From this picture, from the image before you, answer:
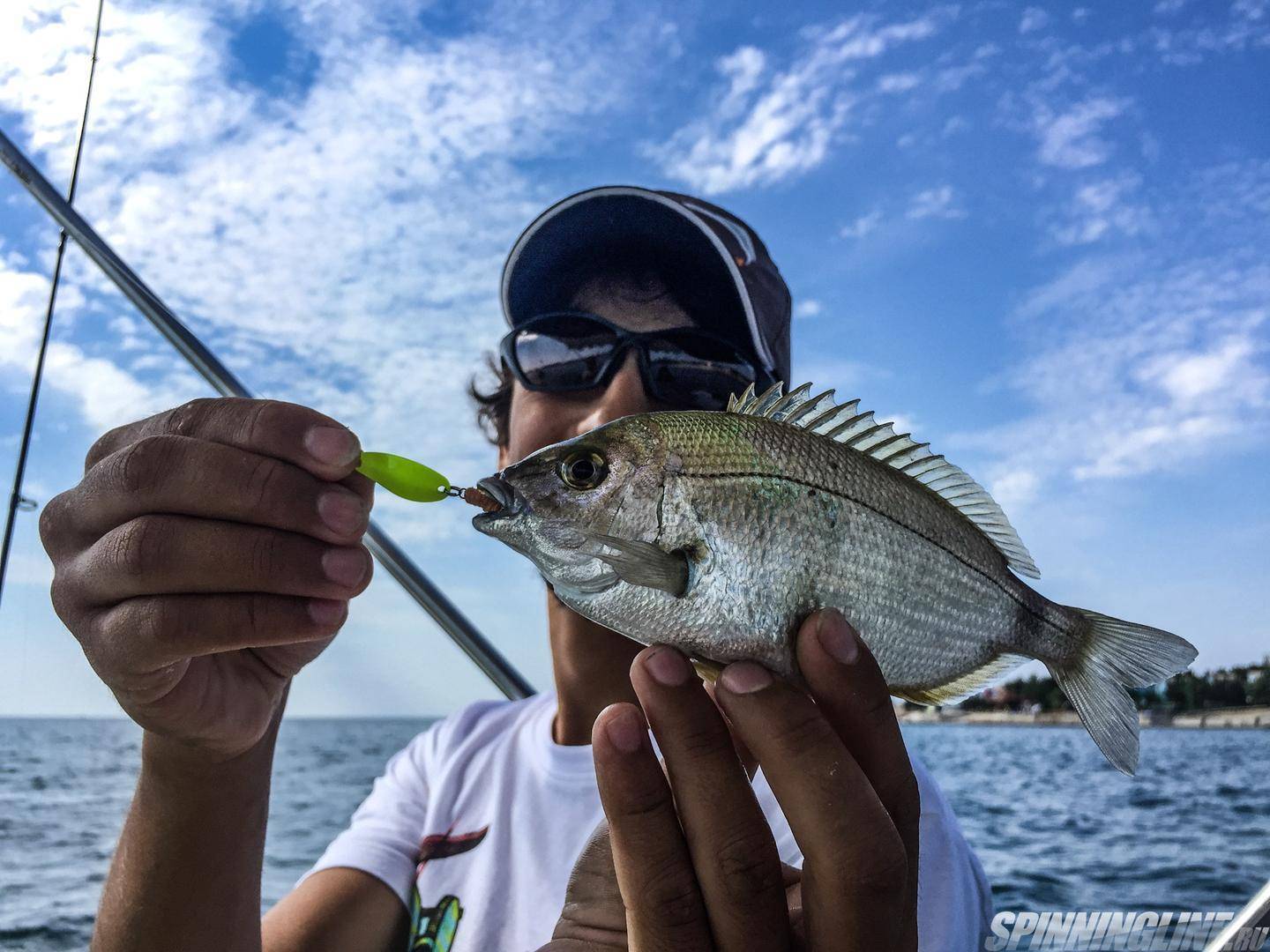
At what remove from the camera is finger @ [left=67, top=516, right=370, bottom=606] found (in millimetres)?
1270

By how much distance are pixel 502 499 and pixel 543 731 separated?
1697mm

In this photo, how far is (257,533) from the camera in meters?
1.29

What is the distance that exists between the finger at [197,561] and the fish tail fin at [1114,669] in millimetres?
1331

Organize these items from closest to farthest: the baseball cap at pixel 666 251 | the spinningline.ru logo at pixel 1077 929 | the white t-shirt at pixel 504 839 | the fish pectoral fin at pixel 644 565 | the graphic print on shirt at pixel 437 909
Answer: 1. the fish pectoral fin at pixel 644 565
2. the white t-shirt at pixel 504 839
3. the graphic print on shirt at pixel 437 909
4. the baseball cap at pixel 666 251
5. the spinningline.ru logo at pixel 1077 929

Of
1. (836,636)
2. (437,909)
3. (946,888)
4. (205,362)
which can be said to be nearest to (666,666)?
(836,636)

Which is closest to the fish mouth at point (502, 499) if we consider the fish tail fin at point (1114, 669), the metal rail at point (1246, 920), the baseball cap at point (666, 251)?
the fish tail fin at point (1114, 669)

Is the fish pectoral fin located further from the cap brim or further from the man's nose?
the cap brim

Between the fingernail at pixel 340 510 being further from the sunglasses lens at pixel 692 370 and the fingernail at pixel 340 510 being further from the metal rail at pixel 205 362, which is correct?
the metal rail at pixel 205 362

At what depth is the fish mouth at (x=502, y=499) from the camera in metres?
1.32

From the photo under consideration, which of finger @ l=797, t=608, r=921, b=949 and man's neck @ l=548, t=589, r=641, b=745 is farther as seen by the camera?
man's neck @ l=548, t=589, r=641, b=745

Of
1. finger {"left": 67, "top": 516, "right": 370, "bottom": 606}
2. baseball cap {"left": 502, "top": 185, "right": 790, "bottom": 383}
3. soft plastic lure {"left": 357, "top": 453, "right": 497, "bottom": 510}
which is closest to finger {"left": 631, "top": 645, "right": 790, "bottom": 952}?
soft plastic lure {"left": 357, "top": 453, "right": 497, "bottom": 510}

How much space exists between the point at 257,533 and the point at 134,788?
99 cm

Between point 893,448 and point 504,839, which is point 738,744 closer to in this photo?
point 893,448

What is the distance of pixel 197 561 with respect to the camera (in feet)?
4.17
